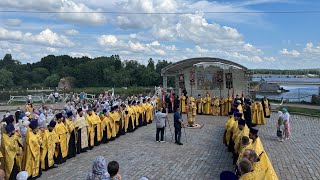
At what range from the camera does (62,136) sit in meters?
12.3

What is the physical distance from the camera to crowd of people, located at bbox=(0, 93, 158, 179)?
31.9 ft

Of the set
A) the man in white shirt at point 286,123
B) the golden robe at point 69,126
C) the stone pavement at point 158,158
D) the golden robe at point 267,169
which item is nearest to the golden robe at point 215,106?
the stone pavement at point 158,158

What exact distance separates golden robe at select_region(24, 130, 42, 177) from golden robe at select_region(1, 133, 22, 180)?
48 centimetres

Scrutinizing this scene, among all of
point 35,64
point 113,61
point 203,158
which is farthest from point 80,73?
point 203,158

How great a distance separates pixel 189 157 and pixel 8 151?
21.2ft

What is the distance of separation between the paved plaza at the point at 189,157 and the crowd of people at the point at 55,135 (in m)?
0.42

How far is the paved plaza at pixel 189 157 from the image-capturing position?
1093 centimetres

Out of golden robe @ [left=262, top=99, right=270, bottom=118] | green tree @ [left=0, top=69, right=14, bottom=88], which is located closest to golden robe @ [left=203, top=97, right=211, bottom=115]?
golden robe @ [left=262, top=99, right=270, bottom=118]

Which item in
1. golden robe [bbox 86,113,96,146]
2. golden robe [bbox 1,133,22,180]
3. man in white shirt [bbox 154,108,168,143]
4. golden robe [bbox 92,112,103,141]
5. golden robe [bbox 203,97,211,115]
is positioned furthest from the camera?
golden robe [bbox 203,97,211,115]

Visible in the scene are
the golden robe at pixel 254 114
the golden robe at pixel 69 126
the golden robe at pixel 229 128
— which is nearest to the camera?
the golden robe at pixel 69 126

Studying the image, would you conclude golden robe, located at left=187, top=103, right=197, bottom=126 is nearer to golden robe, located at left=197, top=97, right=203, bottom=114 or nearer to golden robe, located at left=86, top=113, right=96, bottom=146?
golden robe, located at left=197, top=97, right=203, bottom=114

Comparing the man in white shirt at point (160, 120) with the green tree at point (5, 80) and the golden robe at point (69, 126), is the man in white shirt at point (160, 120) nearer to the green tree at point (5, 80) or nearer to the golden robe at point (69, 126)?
the golden robe at point (69, 126)

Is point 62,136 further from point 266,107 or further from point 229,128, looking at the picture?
point 266,107

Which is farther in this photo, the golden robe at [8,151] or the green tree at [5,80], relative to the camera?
the green tree at [5,80]
